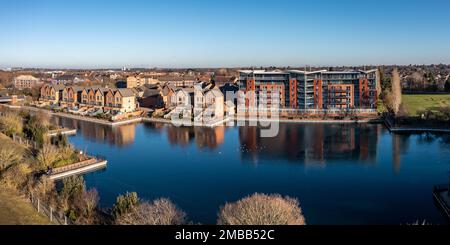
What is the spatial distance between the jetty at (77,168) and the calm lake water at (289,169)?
0.83 feet

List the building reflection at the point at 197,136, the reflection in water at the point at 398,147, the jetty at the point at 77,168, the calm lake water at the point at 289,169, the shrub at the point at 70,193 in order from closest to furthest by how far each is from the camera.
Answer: the shrub at the point at 70,193
the calm lake water at the point at 289,169
the jetty at the point at 77,168
the reflection in water at the point at 398,147
the building reflection at the point at 197,136

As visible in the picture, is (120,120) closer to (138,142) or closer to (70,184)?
(138,142)

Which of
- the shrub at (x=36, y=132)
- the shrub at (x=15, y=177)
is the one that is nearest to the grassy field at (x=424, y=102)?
the shrub at (x=36, y=132)

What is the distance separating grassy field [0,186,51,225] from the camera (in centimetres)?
546

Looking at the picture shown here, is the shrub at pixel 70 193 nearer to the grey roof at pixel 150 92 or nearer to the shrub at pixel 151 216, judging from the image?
the shrub at pixel 151 216

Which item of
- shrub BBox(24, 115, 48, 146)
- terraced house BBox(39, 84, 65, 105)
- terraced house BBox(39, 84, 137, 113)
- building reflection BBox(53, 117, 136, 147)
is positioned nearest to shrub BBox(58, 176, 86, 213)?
shrub BBox(24, 115, 48, 146)

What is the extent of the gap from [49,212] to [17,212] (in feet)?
1.33

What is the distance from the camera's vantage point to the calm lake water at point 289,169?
704 cm

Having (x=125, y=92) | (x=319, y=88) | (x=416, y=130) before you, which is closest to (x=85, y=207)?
(x=416, y=130)

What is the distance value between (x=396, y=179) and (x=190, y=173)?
4.19 meters

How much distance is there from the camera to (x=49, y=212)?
5.97m

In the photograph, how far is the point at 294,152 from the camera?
10914mm

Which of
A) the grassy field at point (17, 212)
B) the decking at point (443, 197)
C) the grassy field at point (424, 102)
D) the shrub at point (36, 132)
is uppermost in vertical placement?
the grassy field at point (424, 102)
